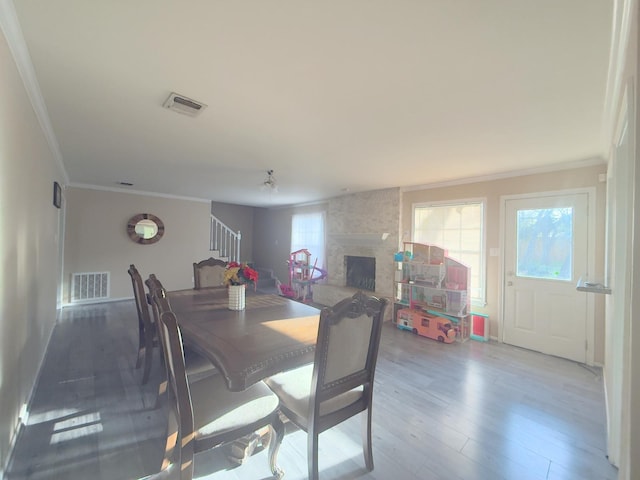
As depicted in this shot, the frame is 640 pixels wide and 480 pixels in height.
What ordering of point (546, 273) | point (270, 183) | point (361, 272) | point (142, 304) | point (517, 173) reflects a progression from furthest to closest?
point (361, 272), point (270, 183), point (517, 173), point (546, 273), point (142, 304)

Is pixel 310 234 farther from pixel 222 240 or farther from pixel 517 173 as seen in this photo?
pixel 517 173

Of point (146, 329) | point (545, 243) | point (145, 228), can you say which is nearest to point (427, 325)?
point (545, 243)

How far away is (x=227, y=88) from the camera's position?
1.90 m

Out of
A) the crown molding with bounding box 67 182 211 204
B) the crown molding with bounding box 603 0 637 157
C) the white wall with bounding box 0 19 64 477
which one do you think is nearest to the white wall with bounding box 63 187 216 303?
the crown molding with bounding box 67 182 211 204

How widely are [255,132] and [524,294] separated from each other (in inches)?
158

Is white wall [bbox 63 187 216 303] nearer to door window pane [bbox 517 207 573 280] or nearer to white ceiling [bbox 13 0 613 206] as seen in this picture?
white ceiling [bbox 13 0 613 206]

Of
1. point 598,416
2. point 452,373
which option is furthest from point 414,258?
point 598,416

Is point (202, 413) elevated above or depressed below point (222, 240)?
below

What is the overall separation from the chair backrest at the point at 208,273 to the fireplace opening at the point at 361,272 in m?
2.98

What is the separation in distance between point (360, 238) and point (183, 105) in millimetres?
4090

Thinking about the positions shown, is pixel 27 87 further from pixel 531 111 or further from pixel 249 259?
pixel 249 259

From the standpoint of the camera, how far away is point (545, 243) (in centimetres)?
359

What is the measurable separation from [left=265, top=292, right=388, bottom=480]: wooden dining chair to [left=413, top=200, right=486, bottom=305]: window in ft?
10.7

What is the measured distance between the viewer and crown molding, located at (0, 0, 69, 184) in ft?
4.24
